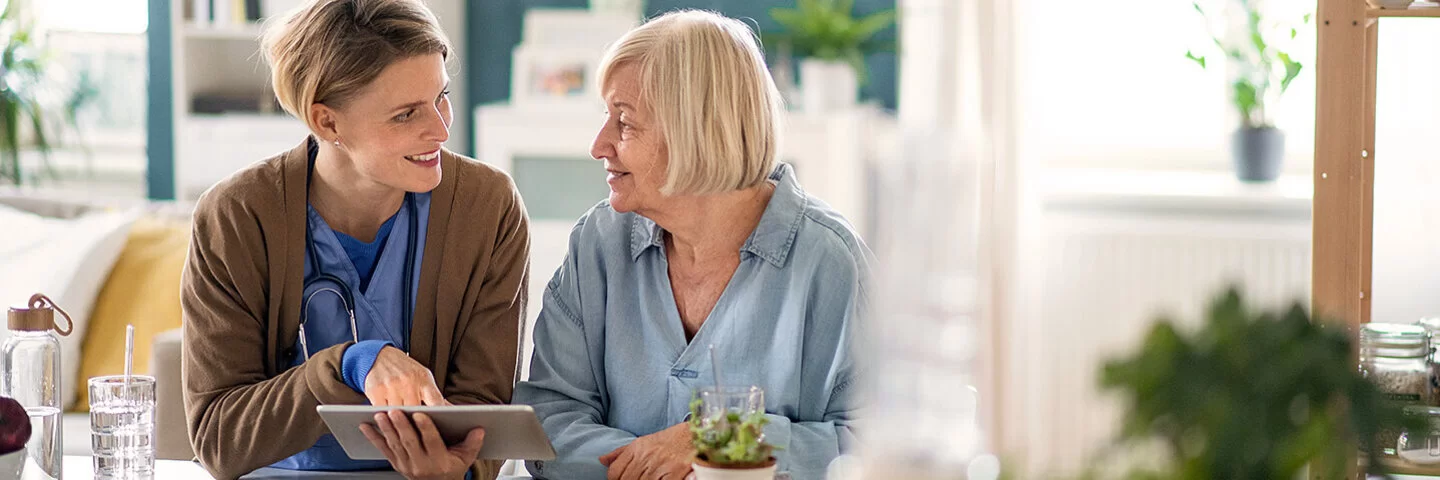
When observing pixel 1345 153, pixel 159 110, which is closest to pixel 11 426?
pixel 1345 153

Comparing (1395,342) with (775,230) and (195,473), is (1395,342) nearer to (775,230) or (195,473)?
(775,230)

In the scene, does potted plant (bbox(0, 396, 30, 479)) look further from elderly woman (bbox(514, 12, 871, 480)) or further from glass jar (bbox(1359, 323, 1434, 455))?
glass jar (bbox(1359, 323, 1434, 455))

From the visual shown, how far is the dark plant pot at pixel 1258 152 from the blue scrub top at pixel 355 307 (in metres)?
2.28

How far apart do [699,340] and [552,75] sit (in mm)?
2694

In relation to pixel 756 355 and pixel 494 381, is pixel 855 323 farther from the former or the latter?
pixel 494 381

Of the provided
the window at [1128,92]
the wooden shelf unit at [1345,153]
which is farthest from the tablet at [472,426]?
the window at [1128,92]

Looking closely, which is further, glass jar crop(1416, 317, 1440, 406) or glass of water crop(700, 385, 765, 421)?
glass jar crop(1416, 317, 1440, 406)

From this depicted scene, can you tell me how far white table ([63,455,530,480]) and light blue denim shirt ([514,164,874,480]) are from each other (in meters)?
0.17

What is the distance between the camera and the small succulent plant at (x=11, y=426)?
1363 millimetres

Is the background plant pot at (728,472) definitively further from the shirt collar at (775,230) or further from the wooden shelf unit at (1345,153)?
the wooden shelf unit at (1345,153)

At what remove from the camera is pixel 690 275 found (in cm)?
181

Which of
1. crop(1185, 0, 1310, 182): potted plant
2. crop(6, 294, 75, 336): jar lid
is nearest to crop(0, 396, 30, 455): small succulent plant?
crop(6, 294, 75, 336): jar lid

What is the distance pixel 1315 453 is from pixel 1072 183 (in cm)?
306

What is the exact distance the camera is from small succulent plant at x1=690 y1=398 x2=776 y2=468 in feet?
4.01
